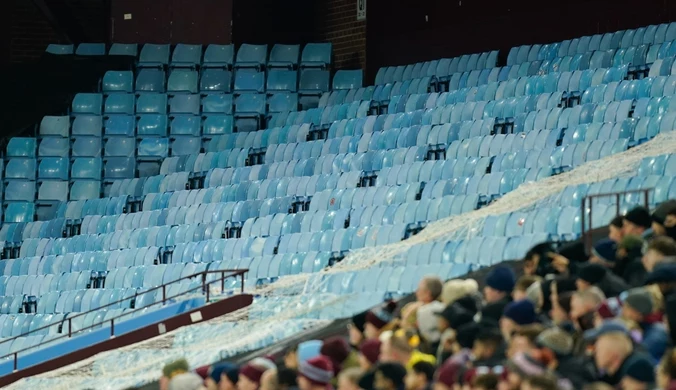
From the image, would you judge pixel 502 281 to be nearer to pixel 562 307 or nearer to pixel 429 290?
pixel 429 290

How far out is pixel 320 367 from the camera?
6832 mm

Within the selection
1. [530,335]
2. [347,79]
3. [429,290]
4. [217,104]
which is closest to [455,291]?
[429,290]

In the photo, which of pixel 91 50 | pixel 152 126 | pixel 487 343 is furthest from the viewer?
pixel 91 50

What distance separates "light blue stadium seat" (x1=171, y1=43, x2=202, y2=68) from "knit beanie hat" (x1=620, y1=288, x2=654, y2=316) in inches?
556

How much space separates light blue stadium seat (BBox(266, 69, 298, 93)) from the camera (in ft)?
62.2

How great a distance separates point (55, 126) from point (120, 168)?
3.71 feet

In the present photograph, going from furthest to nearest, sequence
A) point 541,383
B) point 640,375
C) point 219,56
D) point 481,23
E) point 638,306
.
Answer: point 219,56
point 481,23
point 638,306
point 640,375
point 541,383

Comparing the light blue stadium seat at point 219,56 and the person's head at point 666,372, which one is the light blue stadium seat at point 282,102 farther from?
the person's head at point 666,372

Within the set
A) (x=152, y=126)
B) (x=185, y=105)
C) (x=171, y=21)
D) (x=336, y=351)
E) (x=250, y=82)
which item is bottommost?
(x=336, y=351)

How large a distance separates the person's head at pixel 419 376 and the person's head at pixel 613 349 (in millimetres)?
909

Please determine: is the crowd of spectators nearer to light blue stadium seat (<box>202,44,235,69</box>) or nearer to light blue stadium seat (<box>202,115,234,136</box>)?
light blue stadium seat (<box>202,115,234,136</box>)

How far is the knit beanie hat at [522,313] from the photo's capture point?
20.8 feet

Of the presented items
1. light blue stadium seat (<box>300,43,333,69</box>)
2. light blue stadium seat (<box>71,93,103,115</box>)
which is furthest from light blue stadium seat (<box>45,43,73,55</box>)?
light blue stadium seat (<box>300,43,333,69</box>)

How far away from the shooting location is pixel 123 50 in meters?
19.9
